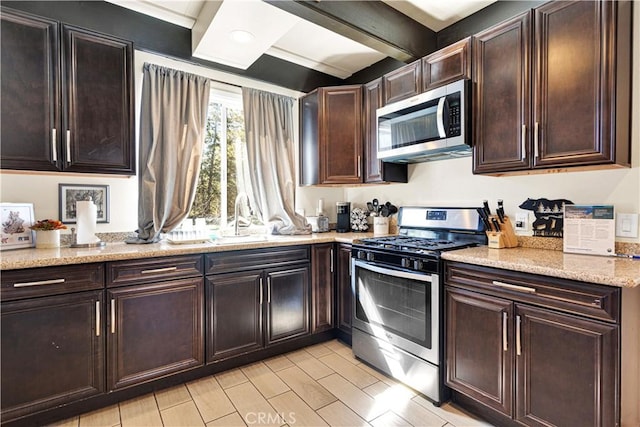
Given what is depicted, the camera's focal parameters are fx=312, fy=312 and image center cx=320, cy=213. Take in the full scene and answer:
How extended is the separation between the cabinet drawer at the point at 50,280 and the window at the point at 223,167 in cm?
104

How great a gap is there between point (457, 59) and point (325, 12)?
3.16ft

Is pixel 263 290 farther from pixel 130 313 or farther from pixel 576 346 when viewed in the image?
pixel 576 346

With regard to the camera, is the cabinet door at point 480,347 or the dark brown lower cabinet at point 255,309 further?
the dark brown lower cabinet at point 255,309

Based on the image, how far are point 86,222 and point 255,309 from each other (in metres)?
1.33

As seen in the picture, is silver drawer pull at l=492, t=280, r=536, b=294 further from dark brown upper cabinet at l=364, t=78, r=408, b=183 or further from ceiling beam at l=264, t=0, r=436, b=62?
ceiling beam at l=264, t=0, r=436, b=62

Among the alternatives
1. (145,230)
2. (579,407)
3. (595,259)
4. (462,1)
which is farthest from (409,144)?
(145,230)

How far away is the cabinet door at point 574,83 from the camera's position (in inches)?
61.4

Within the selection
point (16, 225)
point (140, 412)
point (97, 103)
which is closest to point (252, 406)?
point (140, 412)

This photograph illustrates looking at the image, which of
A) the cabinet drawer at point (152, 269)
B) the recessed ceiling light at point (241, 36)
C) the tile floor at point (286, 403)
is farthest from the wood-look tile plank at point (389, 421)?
the recessed ceiling light at point (241, 36)

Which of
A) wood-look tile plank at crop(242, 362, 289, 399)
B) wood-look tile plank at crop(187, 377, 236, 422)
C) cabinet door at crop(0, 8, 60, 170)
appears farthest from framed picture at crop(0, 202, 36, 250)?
wood-look tile plank at crop(242, 362, 289, 399)

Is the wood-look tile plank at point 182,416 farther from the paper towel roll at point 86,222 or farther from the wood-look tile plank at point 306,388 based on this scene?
the paper towel roll at point 86,222

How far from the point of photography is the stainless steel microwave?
6.89ft

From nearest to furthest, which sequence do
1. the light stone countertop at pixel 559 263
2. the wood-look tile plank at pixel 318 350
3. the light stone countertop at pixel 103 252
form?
the light stone countertop at pixel 559 263 < the light stone countertop at pixel 103 252 < the wood-look tile plank at pixel 318 350

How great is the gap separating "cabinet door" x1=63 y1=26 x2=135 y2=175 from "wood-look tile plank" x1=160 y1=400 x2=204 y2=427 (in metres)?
1.59
